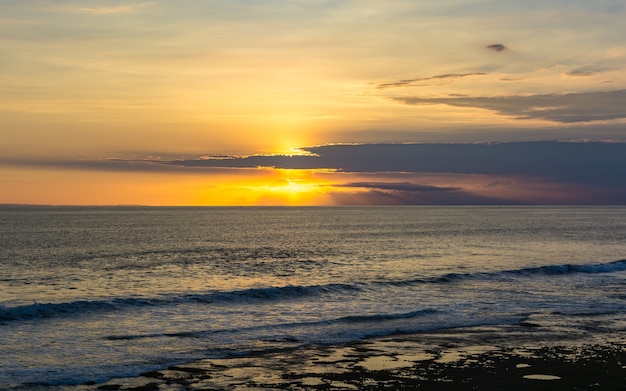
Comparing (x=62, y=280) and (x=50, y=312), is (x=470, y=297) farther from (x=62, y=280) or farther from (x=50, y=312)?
(x=62, y=280)

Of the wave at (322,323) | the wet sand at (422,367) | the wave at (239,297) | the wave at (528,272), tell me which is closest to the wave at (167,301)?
the wave at (239,297)

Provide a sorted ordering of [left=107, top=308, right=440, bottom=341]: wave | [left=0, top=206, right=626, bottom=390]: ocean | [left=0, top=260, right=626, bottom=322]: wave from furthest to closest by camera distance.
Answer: [left=0, top=260, right=626, bottom=322]: wave → [left=107, top=308, right=440, bottom=341]: wave → [left=0, top=206, right=626, bottom=390]: ocean

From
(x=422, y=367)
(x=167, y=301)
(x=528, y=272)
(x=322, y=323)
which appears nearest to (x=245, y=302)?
(x=167, y=301)

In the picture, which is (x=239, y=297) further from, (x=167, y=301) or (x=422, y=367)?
(x=422, y=367)

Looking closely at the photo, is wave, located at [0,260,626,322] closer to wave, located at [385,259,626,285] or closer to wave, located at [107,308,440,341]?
wave, located at [385,259,626,285]

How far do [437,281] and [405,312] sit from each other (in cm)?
1455

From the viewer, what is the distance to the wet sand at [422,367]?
64.8ft

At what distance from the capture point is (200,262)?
63.5 meters

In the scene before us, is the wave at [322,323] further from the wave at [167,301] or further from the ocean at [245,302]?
the wave at [167,301]

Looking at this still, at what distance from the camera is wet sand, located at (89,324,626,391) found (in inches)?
777

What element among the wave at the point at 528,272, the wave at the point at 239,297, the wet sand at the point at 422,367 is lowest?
the wave at the point at 528,272

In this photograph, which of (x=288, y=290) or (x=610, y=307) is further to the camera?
(x=288, y=290)

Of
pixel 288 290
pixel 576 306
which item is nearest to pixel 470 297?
pixel 576 306

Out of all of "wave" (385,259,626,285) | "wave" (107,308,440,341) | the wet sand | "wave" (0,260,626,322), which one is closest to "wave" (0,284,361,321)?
"wave" (0,260,626,322)
